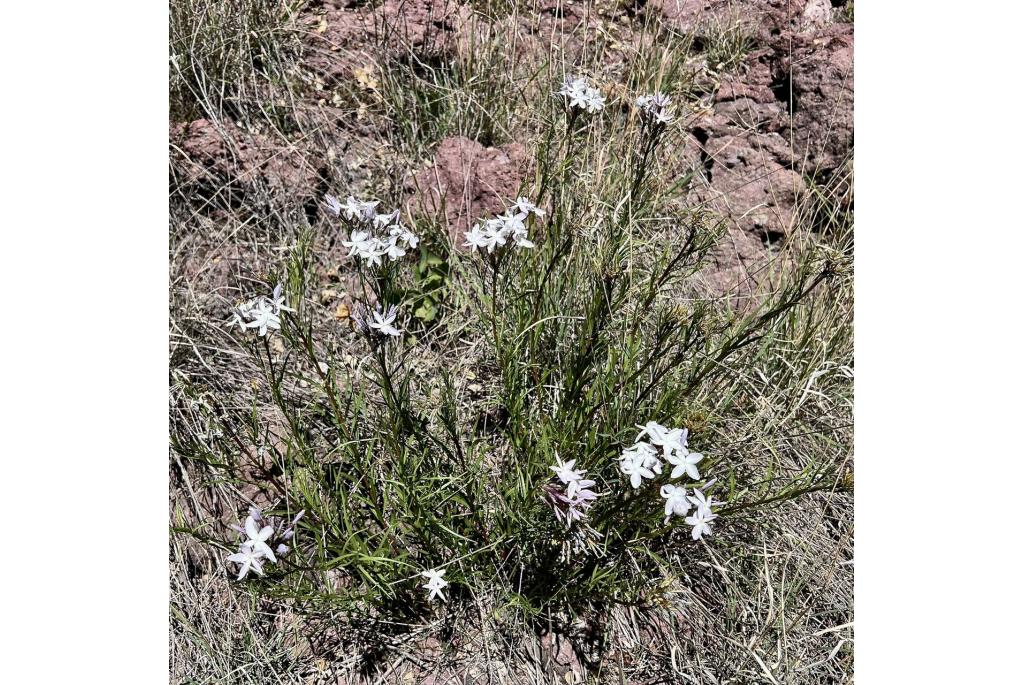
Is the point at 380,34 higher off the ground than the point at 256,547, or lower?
higher

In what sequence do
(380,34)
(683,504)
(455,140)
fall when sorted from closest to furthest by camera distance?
1. (683,504)
2. (455,140)
3. (380,34)

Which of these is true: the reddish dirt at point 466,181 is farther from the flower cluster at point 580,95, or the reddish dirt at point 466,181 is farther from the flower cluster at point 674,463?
the flower cluster at point 674,463

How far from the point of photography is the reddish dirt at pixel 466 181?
2.16 meters

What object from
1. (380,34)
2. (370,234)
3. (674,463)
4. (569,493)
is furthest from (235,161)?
(674,463)

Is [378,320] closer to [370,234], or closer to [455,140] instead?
[370,234]

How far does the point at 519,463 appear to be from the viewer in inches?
64.5

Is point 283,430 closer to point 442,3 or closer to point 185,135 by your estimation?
point 185,135

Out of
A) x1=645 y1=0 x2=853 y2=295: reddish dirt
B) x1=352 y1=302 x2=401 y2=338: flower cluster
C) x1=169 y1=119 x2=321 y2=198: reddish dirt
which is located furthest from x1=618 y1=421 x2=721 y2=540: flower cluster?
x1=169 y1=119 x2=321 y2=198: reddish dirt

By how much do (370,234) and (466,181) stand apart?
2.61 ft

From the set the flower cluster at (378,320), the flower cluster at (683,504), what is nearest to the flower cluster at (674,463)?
the flower cluster at (683,504)

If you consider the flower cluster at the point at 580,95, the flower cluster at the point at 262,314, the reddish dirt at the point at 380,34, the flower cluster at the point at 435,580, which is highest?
the reddish dirt at the point at 380,34

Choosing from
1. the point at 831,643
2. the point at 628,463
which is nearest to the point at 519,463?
the point at 628,463

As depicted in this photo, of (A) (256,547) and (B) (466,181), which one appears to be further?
(B) (466,181)

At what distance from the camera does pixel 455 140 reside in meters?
2.27
